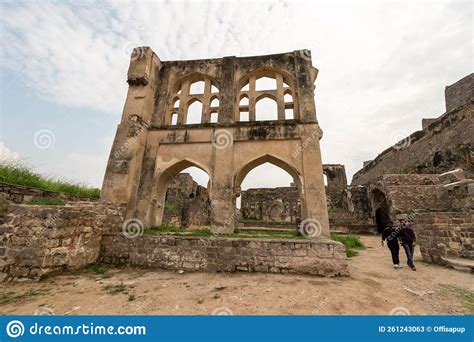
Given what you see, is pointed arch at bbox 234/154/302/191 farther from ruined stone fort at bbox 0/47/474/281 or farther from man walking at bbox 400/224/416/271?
man walking at bbox 400/224/416/271

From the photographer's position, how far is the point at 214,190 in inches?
312

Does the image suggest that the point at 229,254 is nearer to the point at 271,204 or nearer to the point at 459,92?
the point at 271,204

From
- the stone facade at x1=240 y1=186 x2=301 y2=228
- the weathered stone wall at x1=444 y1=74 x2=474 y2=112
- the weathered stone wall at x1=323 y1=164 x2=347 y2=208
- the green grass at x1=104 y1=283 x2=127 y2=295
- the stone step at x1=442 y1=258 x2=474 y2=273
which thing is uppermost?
the weathered stone wall at x1=444 y1=74 x2=474 y2=112

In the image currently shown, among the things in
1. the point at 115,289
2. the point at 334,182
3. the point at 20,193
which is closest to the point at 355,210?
the point at 334,182

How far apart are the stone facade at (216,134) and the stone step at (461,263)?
3.44m

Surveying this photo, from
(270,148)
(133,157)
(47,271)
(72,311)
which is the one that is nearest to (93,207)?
(47,271)

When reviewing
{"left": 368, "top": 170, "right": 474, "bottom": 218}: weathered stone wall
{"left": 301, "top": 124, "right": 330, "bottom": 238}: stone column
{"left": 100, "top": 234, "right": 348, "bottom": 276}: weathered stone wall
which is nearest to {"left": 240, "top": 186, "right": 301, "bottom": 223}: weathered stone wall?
{"left": 368, "top": 170, "right": 474, "bottom": 218}: weathered stone wall

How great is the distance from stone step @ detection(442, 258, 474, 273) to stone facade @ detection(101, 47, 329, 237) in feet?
11.3

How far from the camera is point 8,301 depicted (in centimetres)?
355

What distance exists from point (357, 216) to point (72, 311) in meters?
21.0

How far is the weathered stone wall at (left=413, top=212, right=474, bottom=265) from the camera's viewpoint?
6391 millimetres

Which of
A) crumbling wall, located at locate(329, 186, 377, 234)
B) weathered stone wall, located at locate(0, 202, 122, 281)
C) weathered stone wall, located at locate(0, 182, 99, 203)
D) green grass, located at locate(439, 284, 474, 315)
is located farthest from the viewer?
crumbling wall, located at locate(329, 186, 377, 234)

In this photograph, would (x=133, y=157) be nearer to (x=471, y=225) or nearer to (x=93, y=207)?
(x=93, y=207)

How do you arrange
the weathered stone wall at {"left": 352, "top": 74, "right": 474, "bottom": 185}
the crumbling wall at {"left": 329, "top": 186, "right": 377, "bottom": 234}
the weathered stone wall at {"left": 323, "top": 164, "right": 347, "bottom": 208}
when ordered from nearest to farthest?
1. the weathered stone wall at {"left": 352, "top": 74, "right": 474, "bottom": 185}
2. the crumbling wall at {"left": 329, "top": 186, "right": 377, "bottom": 234}
3. the weathered stone wall at {"left": 323, "top": 164, "right": 347, "bottom": 208}
